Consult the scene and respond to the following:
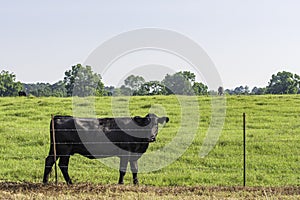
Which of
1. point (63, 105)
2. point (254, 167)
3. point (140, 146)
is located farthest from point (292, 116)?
point (140, 146)

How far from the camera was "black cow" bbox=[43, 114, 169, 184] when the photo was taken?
11.3 m

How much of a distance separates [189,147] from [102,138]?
6.13 metres

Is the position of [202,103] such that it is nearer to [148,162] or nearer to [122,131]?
[148,162]

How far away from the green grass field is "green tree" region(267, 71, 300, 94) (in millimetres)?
42335

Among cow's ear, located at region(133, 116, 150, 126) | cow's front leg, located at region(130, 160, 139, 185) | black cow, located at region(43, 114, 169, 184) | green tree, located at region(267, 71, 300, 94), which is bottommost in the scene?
cow's front leg, located at region(130, 160, 139, 185)

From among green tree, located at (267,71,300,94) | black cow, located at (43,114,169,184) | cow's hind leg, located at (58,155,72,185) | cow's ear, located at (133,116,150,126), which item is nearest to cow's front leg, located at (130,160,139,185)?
black cow, located at (43,114,169,184)

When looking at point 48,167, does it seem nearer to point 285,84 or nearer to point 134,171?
point 134,171

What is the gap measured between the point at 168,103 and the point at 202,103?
7.67 feet

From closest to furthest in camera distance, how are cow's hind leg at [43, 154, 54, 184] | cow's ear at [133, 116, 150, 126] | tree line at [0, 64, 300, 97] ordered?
cow's hind leg at [43, 154, 54, 184], cow's ear at [133, 116, 150, 126], tree line at [0, 64, 300, 97]

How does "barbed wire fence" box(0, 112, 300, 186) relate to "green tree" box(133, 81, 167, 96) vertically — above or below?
below

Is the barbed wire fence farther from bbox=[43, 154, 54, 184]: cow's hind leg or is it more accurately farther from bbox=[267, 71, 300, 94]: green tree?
bbox=[267, 71, 300, 94]: green tree

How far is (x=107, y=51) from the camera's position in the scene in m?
13.6

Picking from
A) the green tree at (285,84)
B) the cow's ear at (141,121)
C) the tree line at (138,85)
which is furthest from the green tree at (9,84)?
the cow's ear at (141,121)

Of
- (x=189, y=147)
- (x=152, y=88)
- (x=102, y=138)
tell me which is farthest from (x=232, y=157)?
(x=152, y=88)
